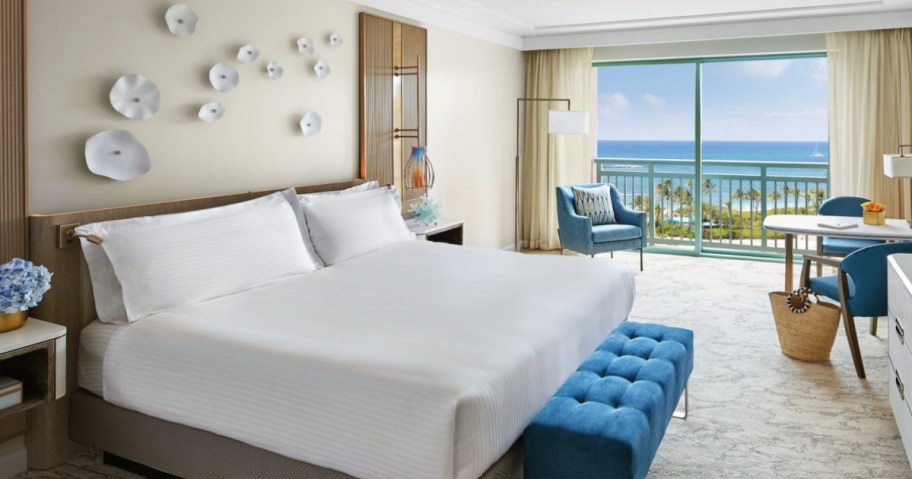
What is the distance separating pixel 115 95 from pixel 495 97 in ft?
14.8

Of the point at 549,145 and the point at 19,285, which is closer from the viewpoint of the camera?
the point at 19,285

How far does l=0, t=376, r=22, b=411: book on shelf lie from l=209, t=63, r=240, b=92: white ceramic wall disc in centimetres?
180

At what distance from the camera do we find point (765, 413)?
10.9 feet

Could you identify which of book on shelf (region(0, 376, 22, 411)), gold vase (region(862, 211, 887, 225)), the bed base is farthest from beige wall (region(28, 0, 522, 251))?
gold vase (region(862, 211, 887, 225))

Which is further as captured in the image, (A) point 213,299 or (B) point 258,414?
(A) point 213,299

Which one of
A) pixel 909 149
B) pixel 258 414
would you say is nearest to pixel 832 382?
pixel 258 414

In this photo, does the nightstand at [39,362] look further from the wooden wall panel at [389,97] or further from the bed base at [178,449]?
the wooden wall panel at [389,97]

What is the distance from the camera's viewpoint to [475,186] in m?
6.79

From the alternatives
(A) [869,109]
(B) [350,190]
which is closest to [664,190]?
(A) [869,109]

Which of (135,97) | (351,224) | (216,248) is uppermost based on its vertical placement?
(135,97)

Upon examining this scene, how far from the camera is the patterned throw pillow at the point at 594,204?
6.73 m

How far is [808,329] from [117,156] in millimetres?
3802

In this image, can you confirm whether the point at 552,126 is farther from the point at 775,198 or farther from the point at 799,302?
the point at 799,302

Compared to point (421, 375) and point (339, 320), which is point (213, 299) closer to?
point (339, 320)
